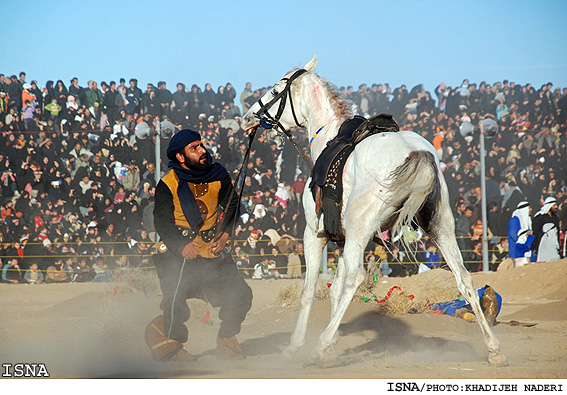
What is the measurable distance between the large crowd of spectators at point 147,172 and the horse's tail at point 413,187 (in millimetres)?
7938

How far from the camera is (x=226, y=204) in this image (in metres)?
6.43

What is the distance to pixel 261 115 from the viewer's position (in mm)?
7199

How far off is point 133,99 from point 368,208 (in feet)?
43.2

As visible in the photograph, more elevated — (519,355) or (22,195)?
(22,195)

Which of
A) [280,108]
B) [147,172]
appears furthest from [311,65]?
[147,172]

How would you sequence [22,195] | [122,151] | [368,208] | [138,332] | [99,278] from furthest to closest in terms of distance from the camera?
[122,151] → [22,195] → [99,278] → [138,332] → [368,208]

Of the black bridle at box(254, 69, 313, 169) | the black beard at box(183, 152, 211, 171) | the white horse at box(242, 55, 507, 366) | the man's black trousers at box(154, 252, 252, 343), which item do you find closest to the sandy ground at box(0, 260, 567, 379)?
the man's black trousers at box(154, 252, 252, 343)

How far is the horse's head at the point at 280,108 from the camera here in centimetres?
705

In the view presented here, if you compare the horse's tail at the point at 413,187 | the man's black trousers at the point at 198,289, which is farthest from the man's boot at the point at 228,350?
the horse's tail at the point at 413,187

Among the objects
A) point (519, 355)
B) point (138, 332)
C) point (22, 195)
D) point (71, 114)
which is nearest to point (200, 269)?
point (138, 332)

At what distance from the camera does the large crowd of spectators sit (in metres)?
14.4

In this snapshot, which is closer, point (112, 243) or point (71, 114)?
point (112, 243)

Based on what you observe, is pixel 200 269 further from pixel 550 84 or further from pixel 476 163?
pixel 550 84

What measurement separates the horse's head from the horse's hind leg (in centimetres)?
202
